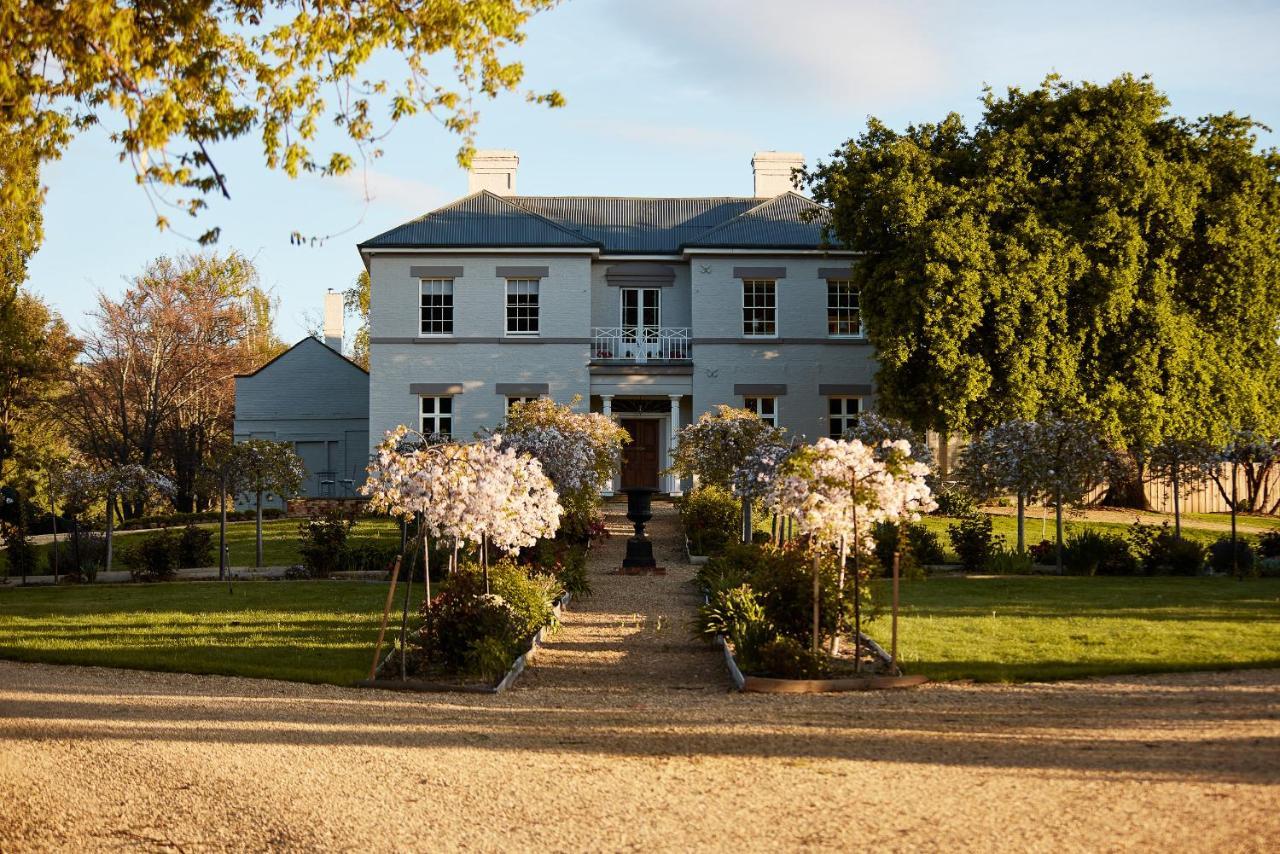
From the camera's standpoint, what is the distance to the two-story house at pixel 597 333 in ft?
109

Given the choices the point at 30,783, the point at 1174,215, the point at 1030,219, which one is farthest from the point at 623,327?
the point at 30,783

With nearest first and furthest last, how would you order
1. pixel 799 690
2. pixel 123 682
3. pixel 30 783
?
pixel 30 783
pixel 799 690
pixel 123 682

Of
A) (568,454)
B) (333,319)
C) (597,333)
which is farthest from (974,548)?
(333,319)

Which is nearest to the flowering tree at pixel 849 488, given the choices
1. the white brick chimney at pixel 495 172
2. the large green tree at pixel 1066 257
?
the large green tree at pixel 1066 257

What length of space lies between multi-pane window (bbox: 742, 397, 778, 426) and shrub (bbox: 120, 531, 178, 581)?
17019mm

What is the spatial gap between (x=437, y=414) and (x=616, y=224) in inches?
305

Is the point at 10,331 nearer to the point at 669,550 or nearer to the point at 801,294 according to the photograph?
Result: the point at 669,550

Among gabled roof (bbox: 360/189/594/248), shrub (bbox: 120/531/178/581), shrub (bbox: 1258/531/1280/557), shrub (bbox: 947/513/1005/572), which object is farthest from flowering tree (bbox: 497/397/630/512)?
shrub (bbox: 1258/531/1280/557)

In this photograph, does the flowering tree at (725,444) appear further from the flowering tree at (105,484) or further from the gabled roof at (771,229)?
the gabled roof at (771,229)

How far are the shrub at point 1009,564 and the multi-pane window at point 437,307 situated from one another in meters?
18.2

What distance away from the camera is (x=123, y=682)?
11188 millimetres

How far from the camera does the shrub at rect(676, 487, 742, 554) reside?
72.6 feet

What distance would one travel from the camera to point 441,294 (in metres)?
33.7

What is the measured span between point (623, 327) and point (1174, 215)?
14231 mm
